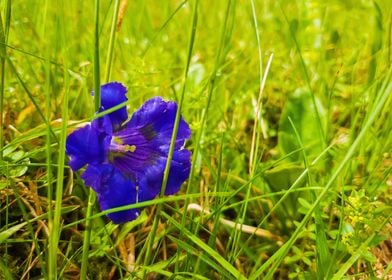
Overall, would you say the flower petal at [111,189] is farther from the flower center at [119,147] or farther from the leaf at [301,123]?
the leaf at [301,123]

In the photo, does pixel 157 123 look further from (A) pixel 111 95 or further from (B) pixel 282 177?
(B) pixel 282 177

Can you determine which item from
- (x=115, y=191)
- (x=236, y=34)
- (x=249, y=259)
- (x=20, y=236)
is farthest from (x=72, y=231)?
(x=236, y=34)

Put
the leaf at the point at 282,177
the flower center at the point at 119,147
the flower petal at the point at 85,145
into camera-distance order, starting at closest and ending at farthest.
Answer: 1. the flower petal at the point at 85,145
2. the flower center at the point at 119,147
3. the leaf at the point at 282,177

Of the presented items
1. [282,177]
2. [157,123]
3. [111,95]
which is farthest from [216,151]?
[111,95]

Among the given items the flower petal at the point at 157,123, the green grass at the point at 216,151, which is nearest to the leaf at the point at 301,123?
the green grass at the point at 216,151

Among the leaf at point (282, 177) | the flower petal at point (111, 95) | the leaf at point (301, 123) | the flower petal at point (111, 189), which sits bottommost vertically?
the leaf at point (282, 177)

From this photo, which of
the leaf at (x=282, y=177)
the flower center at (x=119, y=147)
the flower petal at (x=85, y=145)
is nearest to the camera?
the flower petal at (x=85, y=145)
